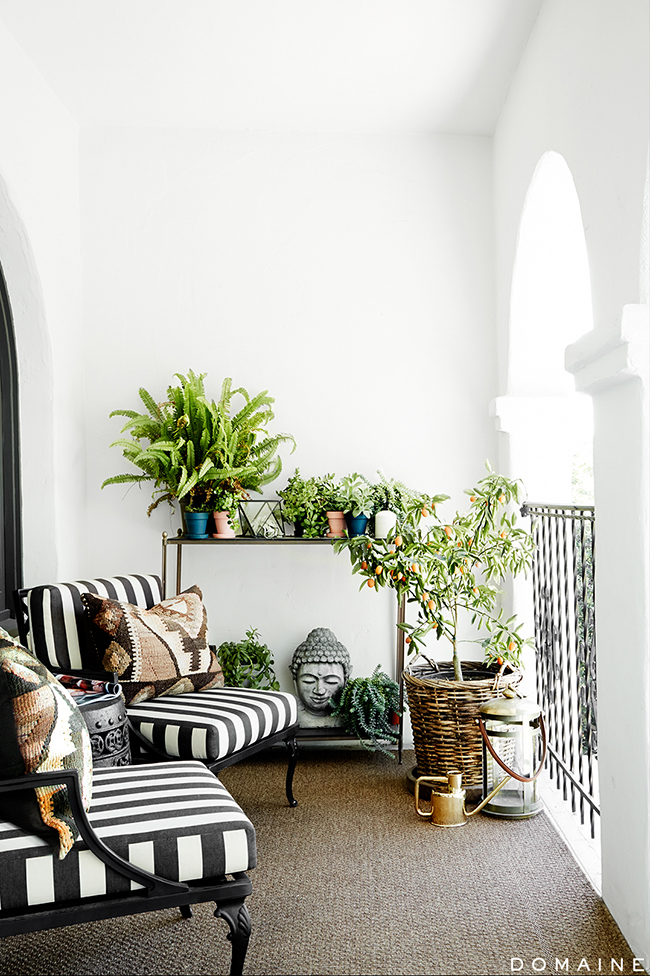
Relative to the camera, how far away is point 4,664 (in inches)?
69.7

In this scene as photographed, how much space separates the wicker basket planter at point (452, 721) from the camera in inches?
118

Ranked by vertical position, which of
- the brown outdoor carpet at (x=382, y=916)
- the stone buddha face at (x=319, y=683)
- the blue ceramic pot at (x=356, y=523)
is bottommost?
the brown outdoor carpet at (x=382, y=916)

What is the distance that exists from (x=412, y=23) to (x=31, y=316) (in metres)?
1.92

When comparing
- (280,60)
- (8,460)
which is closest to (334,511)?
(8,460)

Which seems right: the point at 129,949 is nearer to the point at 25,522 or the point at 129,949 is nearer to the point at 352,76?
the point at 25,522

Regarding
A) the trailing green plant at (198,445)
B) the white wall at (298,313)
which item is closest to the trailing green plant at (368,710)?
the white wall at (298,313)

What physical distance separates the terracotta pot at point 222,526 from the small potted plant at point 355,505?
1.72ft

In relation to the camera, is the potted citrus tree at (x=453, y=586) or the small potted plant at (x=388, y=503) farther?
the small potted plant at (x=388, y=503)

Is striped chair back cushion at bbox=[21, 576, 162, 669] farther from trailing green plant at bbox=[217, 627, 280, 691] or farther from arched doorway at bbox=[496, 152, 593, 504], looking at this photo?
arched doorway at bbox=[496, 152, 593, 504]

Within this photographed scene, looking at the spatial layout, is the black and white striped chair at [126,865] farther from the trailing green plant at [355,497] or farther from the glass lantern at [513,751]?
the trailing green plant at [355,497]

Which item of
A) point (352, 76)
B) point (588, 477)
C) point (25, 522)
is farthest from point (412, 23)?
point (25, 522)

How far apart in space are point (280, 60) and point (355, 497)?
1.85 metres

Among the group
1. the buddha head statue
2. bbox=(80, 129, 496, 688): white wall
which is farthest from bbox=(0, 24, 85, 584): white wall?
the buddha head statue

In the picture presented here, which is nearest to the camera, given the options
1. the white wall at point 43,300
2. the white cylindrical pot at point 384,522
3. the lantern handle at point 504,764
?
the lantern handle at point 504,764
